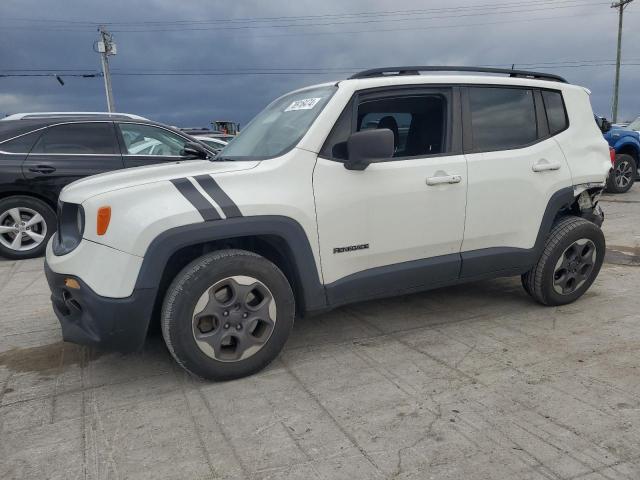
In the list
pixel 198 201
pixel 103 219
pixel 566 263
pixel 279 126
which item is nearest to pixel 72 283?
pixel 103 219

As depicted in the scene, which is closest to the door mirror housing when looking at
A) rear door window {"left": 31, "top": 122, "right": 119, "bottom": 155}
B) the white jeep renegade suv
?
the white jeep renegade suv

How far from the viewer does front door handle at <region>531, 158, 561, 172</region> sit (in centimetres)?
369

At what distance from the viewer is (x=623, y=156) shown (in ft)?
36.5

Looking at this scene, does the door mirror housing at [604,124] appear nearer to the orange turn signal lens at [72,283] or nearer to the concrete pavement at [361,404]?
the concrete pavement at [361,404]

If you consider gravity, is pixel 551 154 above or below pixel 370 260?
above

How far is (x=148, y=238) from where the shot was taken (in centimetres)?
258

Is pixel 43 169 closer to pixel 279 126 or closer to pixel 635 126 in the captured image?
→ pixel 279 126

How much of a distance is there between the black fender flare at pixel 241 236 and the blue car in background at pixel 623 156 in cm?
1025

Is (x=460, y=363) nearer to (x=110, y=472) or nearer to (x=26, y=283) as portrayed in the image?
(x=110, y=472)

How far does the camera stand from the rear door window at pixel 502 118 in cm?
356

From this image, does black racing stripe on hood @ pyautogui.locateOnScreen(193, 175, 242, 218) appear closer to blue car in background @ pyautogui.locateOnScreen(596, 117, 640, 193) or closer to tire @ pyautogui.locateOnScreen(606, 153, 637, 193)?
blue car in background @ pyautogui.locateOnScreen(596, 117, 640, 193)

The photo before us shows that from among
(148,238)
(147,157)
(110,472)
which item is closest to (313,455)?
(110,472)

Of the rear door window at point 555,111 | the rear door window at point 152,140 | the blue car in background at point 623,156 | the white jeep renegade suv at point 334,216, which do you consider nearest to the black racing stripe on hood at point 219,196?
the white jeep renegade suv at point 334,216

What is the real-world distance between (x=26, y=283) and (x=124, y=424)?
345 centimetres
